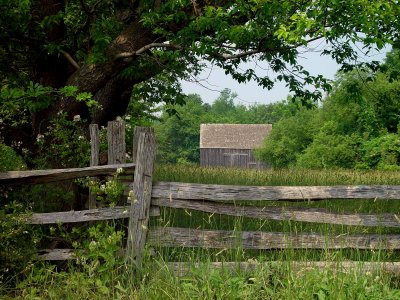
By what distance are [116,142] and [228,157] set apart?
62.6 metres

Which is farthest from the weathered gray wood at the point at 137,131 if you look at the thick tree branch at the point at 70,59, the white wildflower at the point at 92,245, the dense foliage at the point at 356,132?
the dense foliage at the point at 356,132

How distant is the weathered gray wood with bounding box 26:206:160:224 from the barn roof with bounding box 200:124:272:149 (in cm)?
6209

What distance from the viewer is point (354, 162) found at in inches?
1570

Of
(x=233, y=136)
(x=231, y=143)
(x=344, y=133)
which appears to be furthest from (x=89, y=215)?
(x=233, y=136)

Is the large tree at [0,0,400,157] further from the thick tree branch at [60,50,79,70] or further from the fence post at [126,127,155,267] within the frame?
the fence post at [126,127,155,267]

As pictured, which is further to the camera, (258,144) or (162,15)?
(258,144)

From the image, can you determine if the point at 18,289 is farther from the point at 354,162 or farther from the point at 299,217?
the point at 354,162

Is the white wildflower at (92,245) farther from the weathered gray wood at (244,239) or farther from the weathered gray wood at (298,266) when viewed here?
the weathered gray wood at (298,266)

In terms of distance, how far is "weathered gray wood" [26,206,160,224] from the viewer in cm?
624

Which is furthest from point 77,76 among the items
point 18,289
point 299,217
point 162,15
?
point 299,217

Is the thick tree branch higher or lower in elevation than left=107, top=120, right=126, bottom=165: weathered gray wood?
higher

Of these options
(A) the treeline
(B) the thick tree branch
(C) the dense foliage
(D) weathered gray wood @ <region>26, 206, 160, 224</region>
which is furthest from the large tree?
(C) the dense foliage

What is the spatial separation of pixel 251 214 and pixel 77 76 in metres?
4.77

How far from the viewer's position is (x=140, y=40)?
9883mm
